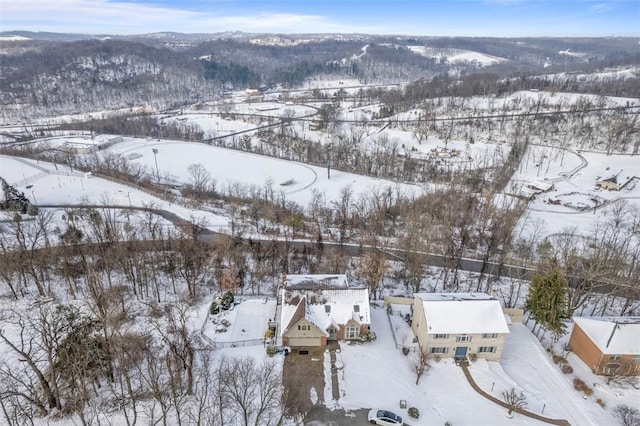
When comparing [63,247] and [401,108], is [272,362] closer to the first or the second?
[63,247]

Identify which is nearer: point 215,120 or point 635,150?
point 635,150

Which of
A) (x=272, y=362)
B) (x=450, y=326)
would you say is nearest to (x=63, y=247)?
(x=272, y=362)

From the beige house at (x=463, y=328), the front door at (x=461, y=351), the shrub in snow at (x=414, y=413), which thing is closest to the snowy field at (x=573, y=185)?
the beige house at (x=463, y=328)

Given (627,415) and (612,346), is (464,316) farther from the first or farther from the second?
(627,415)

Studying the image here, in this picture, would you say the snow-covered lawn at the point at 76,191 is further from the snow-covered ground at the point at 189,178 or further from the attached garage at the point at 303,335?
the attached garage at the point at 303,335

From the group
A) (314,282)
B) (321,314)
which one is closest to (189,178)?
(314,282)

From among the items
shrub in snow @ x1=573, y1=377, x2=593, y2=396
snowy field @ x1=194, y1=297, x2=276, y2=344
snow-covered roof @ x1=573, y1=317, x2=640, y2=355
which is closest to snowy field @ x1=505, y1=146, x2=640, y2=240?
snow-covered roof @ x1=573, y1=317, x2=640, y2=355

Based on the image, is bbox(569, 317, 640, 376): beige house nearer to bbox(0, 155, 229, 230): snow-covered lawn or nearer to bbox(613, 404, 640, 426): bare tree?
bbox(613, 404, 640, 426): bare tree
